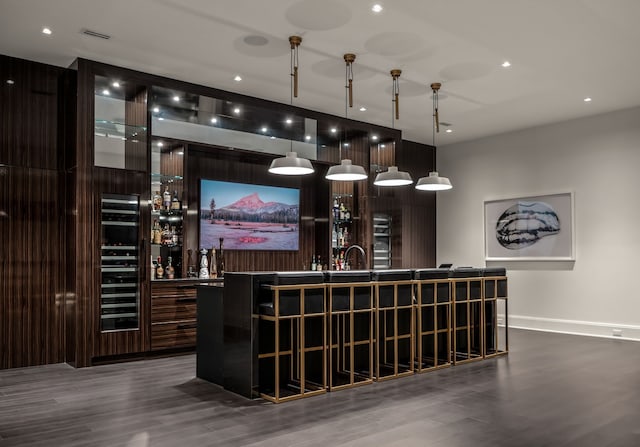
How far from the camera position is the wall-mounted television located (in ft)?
24.5

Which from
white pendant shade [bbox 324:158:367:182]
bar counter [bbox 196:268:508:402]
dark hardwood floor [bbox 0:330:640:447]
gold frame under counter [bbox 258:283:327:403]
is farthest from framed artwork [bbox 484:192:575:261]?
gold frame under counter [bbox 258:283:327:403]

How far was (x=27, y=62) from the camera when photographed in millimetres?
5898

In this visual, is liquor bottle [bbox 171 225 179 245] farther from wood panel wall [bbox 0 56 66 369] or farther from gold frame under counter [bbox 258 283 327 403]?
gold frame under counter [bbox 258 283 327 403]

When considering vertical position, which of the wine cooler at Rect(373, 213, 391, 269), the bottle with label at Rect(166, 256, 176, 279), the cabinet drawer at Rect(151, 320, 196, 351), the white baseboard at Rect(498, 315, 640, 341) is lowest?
the white baseboard at Rect(498, 315, 640, 341)

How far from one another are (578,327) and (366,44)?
5.48 m

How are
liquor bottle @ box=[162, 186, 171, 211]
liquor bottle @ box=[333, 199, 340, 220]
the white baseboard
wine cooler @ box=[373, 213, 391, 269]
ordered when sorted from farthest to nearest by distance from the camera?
wine cooler @ box=[373, 213, 391, 269] → liquor bottle @ box=[333, 199, 340, 220] → the white baseboard → liquor bottle @ box=[162, 186, 171, 211]

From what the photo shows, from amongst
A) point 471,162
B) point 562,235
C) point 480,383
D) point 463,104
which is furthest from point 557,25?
point 471,162

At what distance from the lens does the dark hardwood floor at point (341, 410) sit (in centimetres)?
345

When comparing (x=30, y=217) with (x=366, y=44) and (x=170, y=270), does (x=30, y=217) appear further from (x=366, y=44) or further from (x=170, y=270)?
(x=366, y=44)

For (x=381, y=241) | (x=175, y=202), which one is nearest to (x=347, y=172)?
(x=175, y=202)

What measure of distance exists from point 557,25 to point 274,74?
3.04 meters

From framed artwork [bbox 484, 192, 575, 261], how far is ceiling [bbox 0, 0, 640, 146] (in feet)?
5.81

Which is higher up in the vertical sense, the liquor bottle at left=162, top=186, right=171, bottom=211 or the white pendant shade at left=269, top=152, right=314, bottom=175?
the white pendant shade at left=269, top=152, right=314, bottom=175

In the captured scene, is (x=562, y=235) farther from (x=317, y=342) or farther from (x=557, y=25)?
(x=317, y=342)
